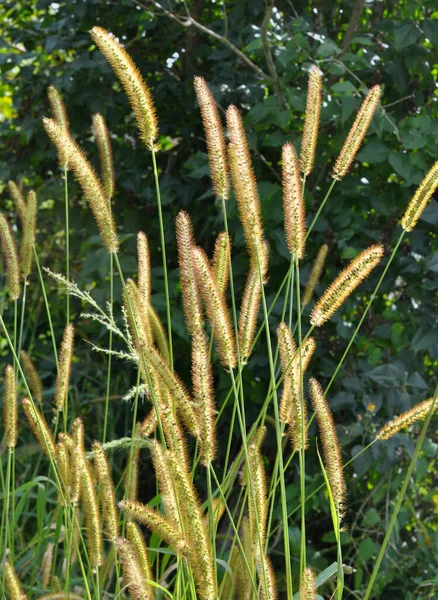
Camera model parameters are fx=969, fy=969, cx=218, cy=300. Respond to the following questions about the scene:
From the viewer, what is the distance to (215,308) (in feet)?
4.14

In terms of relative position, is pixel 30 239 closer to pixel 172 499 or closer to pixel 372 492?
pixel 172 499

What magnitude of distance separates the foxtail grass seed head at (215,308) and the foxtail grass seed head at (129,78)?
0.20 meters

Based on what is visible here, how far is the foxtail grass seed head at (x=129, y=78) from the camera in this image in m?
1.28

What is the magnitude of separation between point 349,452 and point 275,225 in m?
0.74

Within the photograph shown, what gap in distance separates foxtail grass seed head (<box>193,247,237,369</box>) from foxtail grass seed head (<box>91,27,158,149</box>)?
0.20 metres

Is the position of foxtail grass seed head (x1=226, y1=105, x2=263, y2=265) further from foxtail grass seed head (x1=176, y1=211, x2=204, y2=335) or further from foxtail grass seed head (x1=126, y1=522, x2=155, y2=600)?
foxtail grass seed head (x1=126, y1=522, x2=155, y2=600)

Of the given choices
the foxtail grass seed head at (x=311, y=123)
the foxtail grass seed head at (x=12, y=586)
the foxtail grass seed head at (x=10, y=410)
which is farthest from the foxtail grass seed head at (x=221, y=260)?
the foxtail grass seed head at (x=12, y=586)

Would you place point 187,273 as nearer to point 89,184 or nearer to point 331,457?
point 89,184

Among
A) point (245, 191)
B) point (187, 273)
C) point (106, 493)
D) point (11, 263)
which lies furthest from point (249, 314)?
point (11, 263)

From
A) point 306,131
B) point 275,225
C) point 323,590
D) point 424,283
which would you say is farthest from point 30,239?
point 323,590

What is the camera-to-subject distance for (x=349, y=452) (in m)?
2.98

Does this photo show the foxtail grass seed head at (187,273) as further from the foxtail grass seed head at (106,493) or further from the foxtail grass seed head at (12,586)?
the foxtail grass seed head at (12,586)

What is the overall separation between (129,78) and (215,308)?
1.09 feet

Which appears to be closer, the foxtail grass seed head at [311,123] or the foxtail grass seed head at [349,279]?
the foxtail grass seed head at [349,279]
